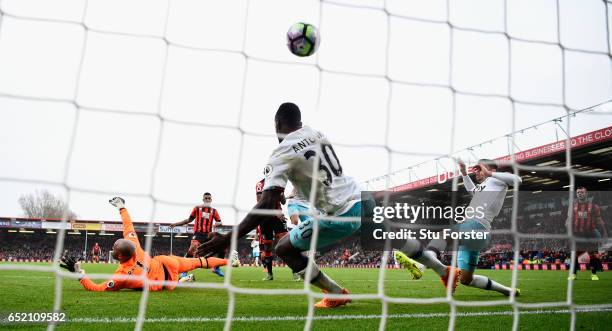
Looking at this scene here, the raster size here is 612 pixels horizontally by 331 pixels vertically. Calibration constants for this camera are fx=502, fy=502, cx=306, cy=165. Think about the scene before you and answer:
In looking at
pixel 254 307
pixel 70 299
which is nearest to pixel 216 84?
pixel 254 307

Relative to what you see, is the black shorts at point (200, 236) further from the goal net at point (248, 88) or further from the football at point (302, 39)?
the football at point (302, 39)

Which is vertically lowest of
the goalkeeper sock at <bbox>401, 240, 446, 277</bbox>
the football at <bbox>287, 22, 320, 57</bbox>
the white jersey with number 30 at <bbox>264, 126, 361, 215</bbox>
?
the goalkeeper sock at <bbox>401, 240, 446, 277</bbox>

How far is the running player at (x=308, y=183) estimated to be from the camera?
10.7 feet

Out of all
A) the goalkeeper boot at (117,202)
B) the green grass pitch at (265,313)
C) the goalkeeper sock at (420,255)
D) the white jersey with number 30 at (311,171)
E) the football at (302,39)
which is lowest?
the green grass pitch at (265,313)

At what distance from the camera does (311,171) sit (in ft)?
11.6

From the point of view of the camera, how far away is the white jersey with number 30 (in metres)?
3.28

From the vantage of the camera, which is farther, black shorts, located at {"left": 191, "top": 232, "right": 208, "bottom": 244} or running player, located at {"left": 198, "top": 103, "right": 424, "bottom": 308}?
black shorts, located at {"left": 191, "top": 232, "right": 208, "bottom": 244}

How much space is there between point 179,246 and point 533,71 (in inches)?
1439

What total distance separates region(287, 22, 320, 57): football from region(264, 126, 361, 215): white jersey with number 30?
68cm

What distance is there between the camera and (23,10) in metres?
2.53

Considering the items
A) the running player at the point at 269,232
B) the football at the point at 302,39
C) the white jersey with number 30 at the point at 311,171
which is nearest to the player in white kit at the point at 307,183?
the white jersey with number 30 at the point at 311,171

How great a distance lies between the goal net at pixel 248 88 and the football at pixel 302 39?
4.7 inches

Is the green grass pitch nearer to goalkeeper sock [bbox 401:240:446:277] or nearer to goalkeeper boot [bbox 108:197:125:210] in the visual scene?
goalkeeper sock [bbox 401:240:446:277]

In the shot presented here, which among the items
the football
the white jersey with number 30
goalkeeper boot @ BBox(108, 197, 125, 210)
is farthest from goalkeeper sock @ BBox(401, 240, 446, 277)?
goalkeeper boot @ BBox(108, 197, 125, 210)
